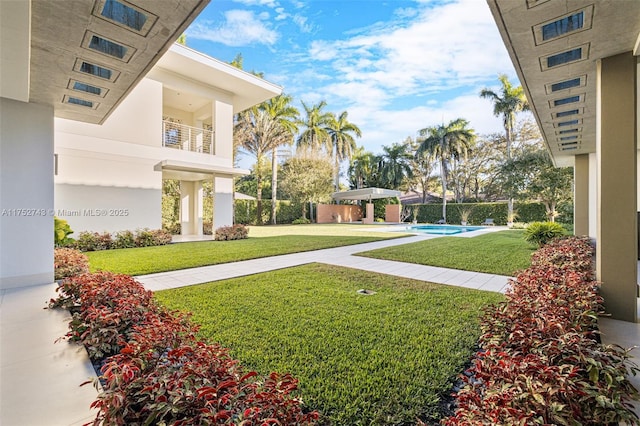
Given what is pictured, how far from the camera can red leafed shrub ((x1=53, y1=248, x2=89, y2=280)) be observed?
6395 millimetres

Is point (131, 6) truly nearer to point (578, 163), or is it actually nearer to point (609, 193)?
point (609, 193)

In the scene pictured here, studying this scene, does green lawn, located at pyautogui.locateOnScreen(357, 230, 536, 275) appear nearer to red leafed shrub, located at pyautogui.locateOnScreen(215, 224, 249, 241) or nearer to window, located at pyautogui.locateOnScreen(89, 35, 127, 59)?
red leafed shrub, located at pyautogui.locateOnScreen(215, 224, 249, 241)

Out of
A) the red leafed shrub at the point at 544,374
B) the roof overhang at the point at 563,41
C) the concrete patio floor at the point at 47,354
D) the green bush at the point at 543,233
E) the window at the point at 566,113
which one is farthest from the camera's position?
the green bush at the point at 543,233

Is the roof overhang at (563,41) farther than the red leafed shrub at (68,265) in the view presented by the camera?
No

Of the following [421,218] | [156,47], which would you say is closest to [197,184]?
[156,47]

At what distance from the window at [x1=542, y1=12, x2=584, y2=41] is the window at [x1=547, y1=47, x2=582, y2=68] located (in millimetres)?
579

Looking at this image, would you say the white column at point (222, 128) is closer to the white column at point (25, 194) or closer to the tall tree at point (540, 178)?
the white column at point (25, 194)

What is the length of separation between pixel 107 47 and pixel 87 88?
67.1 inches

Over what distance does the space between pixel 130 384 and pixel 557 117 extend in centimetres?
871

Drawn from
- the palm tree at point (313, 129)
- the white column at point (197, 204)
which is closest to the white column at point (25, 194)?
the white column at point (197, 204)

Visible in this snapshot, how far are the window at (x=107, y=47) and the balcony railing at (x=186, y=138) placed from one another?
36.4 feet

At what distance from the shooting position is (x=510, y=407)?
169 cm

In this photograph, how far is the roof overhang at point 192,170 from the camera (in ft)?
44.5

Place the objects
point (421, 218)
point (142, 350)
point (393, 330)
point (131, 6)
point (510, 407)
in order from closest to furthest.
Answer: point (510, 407) → point (142, 350) → point (131, 6) → point (393, 330) → point (421, 218)
